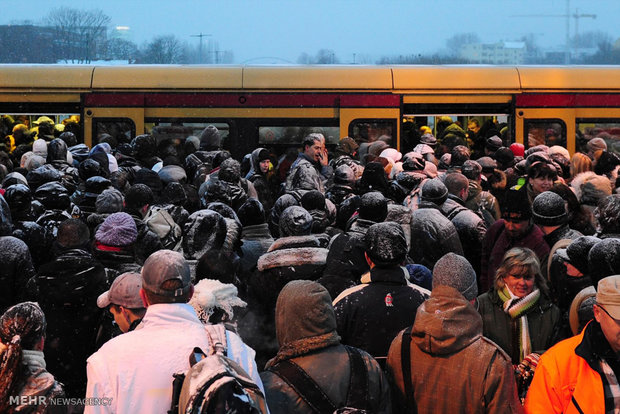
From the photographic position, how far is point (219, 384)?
10.5 ft

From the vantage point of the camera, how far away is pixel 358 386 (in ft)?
12.5

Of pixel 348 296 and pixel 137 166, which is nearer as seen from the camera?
pixel 348 296

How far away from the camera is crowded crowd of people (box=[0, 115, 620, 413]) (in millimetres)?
3727

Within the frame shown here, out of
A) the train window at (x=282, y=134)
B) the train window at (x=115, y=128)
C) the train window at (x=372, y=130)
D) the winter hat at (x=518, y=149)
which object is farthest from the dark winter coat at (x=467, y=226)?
the train window at (x=115, y=128)

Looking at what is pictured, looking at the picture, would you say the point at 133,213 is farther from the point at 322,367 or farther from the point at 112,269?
the point at 322,367

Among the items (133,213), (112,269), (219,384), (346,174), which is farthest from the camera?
(346,174)

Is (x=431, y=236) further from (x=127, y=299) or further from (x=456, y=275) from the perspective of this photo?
(x=127, y=299)

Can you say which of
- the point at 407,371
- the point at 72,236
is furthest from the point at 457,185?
the point at 407,371

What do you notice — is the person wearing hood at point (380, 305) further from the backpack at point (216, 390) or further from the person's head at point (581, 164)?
the person's head at point (581, 164)

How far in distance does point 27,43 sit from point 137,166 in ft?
48.7

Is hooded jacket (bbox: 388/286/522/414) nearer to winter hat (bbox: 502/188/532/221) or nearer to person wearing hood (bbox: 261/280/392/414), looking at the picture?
person wearing hood (bbox: 261/280/392/414)

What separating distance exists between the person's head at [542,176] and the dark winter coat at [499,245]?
1.42 meters

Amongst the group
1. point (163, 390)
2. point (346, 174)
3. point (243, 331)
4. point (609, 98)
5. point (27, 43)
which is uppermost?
point (27, 43)

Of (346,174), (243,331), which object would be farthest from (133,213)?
(346,174)
